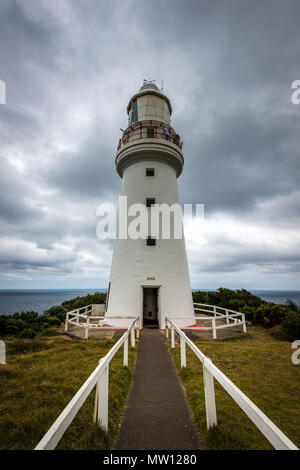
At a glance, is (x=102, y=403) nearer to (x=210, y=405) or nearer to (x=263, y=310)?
(x=210, y=405)

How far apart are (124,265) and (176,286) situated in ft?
10.9

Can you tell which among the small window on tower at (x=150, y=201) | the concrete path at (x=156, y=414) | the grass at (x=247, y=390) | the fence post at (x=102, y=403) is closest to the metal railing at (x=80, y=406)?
the fence post at (x=102, y=403)

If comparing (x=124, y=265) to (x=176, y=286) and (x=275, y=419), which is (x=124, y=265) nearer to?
(x=176, y=286)

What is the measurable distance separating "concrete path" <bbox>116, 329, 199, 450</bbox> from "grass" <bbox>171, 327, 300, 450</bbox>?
0.22 metres

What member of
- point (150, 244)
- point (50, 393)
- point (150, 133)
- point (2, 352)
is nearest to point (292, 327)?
point (150, 244)

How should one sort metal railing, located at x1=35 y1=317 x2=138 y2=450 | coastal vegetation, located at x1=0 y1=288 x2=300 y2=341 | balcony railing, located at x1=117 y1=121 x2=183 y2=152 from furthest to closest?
balcony railing, located at x1=117 y1=121 x2=183 y2=152 → coastal vegetation, located at x1=0 y1=288 x2=300 y2=341 → metal railing, located at x1=35 y1=317 x2=138 y2=450

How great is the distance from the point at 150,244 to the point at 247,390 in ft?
28.4

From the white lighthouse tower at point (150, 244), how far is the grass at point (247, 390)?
383 cm

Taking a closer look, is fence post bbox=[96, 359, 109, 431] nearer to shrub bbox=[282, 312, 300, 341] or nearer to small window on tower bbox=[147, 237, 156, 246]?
small window on tower bbox=[147, 237, 156, 246]

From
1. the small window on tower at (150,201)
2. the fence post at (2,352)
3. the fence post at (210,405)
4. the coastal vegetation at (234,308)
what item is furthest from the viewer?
the small window on tower at (150,201)

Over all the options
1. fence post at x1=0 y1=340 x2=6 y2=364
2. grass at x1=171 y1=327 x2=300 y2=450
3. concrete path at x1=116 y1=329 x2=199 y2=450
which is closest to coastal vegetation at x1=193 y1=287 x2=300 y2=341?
grass at x1=171 y1=327 x2=300 y2=450

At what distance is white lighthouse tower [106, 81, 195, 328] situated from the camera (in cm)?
1204

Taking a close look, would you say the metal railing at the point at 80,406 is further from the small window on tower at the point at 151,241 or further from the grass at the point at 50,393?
the small window on tower at the point at 151,241

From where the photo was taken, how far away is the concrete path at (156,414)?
3053 mm
